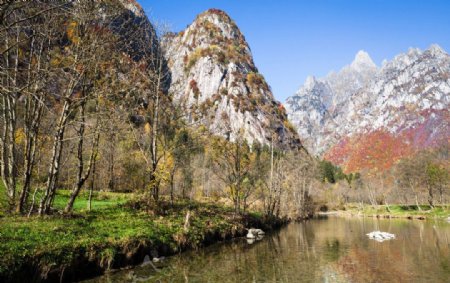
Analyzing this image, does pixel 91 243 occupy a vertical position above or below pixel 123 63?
below

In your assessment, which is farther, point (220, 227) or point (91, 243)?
point (220, 227)

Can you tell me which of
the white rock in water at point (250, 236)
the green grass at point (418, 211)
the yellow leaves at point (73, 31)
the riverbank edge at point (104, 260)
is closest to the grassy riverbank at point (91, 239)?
the riverbank edge at point (104, 260)

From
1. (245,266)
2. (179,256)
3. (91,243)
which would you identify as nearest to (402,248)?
(245,266)

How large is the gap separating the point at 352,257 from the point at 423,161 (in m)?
80.2

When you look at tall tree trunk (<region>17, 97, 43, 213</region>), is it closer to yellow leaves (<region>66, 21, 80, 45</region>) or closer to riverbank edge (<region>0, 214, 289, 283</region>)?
yellow leaves (<region>66, 21, 80, 45</region>)

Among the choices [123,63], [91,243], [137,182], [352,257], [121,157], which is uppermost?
[123,63]

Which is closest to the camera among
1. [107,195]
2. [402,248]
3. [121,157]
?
[402,248]

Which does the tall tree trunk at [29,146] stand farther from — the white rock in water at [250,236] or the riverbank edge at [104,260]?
the white rock in water at [250,236]

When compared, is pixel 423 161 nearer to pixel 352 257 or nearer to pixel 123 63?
pixel 352 257

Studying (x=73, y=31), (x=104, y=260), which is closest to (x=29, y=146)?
(x=73, y=31)

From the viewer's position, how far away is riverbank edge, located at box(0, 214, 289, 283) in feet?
45.8

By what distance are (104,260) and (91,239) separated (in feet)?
4.21

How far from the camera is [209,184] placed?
8456 cm

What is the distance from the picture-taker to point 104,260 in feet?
58.3
